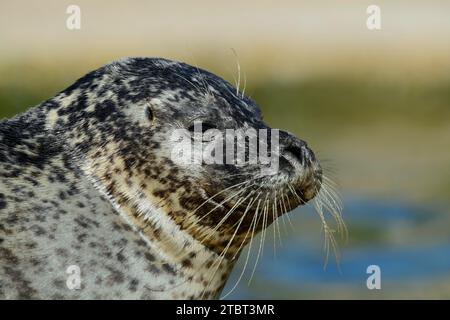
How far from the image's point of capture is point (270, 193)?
7.21 m

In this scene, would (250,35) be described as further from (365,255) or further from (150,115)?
(150,115)

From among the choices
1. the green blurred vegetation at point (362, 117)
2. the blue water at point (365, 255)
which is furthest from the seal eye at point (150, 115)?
the green blurred vegetation at point (362, 117)

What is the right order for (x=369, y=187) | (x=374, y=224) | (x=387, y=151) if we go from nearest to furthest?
(x=374, y=224) < (x=369, y=187) < (x=387, y=151)

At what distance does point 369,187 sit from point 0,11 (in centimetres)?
918

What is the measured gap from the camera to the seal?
6.95 meters

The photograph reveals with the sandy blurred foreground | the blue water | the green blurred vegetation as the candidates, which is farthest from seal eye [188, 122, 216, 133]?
the sandy blurred foreground

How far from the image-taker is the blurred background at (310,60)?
2008 centimetres

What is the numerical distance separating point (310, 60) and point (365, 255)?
8927mm

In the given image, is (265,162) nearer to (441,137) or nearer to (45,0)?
(441,137)

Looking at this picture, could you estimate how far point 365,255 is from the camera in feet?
52.0

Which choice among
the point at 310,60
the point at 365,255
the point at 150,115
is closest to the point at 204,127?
the point at 150,115

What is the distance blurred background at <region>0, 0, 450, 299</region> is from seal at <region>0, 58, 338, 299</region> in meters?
10.5

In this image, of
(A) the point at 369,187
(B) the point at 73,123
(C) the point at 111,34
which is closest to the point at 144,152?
(B) the point at 73,123

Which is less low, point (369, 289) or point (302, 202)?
point (302, 202)
